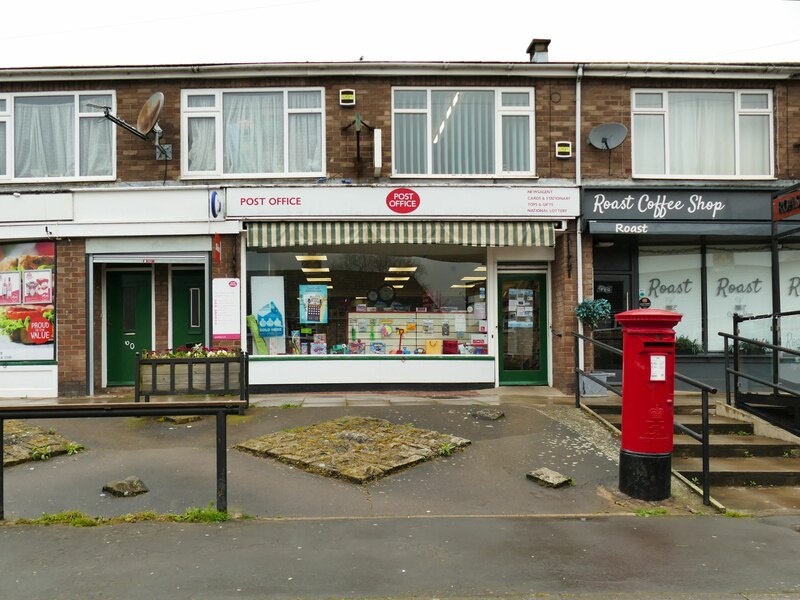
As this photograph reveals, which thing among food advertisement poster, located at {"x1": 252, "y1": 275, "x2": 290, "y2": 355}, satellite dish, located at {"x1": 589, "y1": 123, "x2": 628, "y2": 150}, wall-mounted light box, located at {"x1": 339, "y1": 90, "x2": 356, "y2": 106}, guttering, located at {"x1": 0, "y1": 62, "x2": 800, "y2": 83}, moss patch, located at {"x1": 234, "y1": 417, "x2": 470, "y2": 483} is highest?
guttering, located at {"x1": 0, "y1": 62, "x2": 800, "y2": 83}

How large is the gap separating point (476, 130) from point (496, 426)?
5660 mm

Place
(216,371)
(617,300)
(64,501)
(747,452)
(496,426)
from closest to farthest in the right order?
(64,501), (747,452), (496,426), (216,371), (617,300)

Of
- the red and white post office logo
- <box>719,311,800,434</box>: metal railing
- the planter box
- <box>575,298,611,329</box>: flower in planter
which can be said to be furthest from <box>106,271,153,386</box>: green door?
<box>719,311,800,434</box>: metal railing

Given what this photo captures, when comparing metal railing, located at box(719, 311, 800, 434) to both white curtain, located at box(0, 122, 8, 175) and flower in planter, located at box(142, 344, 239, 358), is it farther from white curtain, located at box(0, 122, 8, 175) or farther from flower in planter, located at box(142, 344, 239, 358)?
white curtain, located at box(0, 122, 8, 175)

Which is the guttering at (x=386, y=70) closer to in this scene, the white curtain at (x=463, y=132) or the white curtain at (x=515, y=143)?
the white curtain at (x=463, y=132)

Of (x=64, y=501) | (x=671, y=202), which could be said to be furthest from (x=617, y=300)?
(x=64, y=501)

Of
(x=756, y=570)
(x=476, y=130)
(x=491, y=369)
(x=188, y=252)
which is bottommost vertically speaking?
(x=756, y=570)

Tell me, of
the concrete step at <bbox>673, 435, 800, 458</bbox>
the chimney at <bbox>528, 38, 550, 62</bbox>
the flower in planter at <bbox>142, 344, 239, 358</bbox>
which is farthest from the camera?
the chimney at <bbox>528, 38, 550, 62</bbox>

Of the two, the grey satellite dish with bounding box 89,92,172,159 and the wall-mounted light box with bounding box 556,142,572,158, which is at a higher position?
the grey satellite dish with bounding box 89,92,172,159

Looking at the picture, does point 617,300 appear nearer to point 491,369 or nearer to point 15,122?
point 491,369

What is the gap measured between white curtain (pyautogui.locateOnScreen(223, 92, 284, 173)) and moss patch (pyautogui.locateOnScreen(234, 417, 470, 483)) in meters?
5.34

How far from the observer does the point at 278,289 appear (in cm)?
1113

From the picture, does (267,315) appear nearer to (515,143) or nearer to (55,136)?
(55,136)

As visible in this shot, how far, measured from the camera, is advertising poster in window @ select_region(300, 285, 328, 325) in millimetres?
11195
